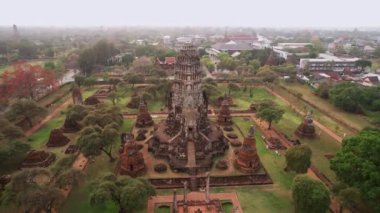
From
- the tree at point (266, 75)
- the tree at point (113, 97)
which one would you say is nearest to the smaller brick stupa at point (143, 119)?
the tree at point (113, 97)

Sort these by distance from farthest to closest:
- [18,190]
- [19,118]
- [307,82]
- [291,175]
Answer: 1. [307,82]
2. [19,118]
3. [291,175]
4. [18,190]

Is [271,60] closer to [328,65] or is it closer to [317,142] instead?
[328,65]

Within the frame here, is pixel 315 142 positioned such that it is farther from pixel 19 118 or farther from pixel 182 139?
pixel 19 118

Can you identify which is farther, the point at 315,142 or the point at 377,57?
the point at 377,57

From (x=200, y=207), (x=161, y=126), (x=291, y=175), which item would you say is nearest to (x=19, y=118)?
(x=161, y=126)

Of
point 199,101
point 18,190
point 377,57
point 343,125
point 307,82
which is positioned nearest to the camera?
point 18,190

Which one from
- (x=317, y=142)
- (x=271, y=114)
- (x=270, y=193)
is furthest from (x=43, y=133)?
(x=317, y=142)

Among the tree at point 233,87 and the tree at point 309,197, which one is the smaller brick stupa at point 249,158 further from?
the tree at point 233,87
